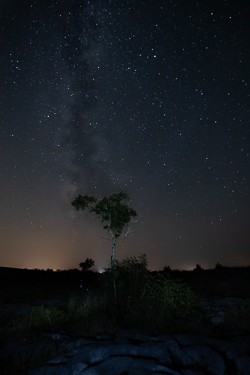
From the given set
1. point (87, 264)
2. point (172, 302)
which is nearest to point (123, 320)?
point (172, 302)

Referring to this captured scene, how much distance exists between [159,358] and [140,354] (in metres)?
0.40

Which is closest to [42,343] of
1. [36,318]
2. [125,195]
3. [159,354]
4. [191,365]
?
[36,318]

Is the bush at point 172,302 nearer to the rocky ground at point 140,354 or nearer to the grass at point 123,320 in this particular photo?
the grass at point 123,320

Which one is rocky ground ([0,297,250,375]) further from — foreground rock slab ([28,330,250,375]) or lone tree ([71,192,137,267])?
lone tree ([71,192,137,267])

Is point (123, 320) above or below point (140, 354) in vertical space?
above

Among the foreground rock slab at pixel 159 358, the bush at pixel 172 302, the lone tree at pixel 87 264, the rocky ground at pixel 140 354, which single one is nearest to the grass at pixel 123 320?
the bush at pixel 172 302

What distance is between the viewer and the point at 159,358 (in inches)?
163

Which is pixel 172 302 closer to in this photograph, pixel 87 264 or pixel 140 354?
pixel 140 354

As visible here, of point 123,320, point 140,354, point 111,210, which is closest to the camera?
point 140,354

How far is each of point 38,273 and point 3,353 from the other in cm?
3341

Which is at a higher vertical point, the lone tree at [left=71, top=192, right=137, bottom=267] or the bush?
the lone tree at [left=71, top=192, right=137, bottom=267]

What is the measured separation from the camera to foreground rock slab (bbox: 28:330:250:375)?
371 centimetres

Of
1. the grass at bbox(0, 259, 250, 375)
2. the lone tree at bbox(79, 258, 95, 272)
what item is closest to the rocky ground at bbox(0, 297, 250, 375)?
the grass at bbox(0, 259, 250, 375)

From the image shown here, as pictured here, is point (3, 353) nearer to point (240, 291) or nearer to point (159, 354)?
point (159, 354)
